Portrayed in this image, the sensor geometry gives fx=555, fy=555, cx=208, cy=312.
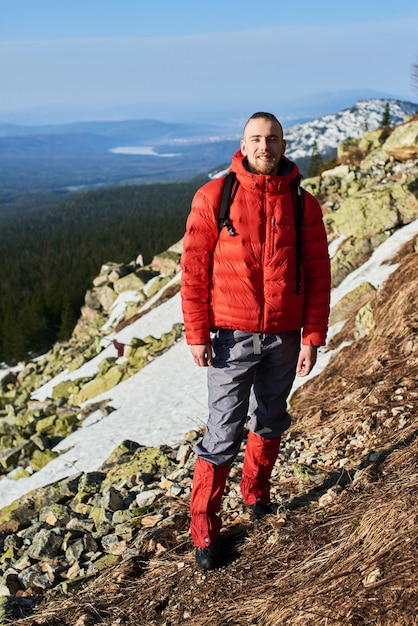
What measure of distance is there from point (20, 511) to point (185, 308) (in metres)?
4.89

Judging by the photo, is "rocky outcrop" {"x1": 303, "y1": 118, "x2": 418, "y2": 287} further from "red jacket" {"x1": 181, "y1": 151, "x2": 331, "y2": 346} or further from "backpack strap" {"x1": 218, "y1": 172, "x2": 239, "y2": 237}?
"backpack strap" {"x1": 218, "y1": 172, "x2": 239, "y2": 237}

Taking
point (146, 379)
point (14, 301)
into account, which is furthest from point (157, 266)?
point (14, 301)

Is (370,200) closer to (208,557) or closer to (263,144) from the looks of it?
(263,144)

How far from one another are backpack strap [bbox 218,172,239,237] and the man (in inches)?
1.2

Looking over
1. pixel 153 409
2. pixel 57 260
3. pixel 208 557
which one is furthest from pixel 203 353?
pixel 57 260

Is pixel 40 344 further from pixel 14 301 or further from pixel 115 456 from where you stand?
pixel 115 456

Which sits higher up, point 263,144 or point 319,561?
point 263,144

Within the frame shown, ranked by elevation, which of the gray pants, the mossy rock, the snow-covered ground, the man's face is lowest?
the mossy rock

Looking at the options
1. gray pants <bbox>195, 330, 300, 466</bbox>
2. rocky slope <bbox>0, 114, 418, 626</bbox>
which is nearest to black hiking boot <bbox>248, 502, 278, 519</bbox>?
rocky slope <bbox>0, 114, 418, 626</bbox>

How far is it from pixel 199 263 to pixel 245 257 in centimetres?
33

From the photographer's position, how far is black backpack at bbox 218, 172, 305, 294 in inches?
154

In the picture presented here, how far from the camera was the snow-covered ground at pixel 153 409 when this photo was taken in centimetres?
1004

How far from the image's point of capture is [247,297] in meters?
4.01

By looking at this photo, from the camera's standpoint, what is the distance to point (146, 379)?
50.8 feet
